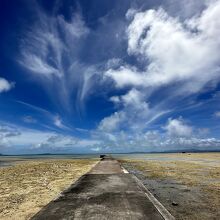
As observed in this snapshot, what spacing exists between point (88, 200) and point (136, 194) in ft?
8.69

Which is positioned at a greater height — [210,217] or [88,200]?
[88,200]

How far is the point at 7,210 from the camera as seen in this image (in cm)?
941

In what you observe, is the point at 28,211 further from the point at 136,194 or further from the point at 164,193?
the point at 164,193

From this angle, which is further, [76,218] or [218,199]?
[218,199]

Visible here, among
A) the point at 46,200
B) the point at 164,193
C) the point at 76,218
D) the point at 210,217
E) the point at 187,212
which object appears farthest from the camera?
the point at 164,193

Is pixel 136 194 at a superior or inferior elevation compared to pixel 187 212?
superior

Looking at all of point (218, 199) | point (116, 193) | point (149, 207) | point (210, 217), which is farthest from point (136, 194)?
point (218, 199)

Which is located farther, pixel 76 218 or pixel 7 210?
pixel 7 210

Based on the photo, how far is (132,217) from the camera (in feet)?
24.7

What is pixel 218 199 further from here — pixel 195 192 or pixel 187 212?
pixel 187 212

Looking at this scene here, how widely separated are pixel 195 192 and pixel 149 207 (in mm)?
6307

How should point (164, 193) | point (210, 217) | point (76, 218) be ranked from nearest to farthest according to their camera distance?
point (76, 218), point (210, 217), point (164, 193)

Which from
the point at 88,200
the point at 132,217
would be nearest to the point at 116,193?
the point at 88,200

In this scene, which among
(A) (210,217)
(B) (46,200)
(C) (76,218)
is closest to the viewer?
(C) (76,218)
